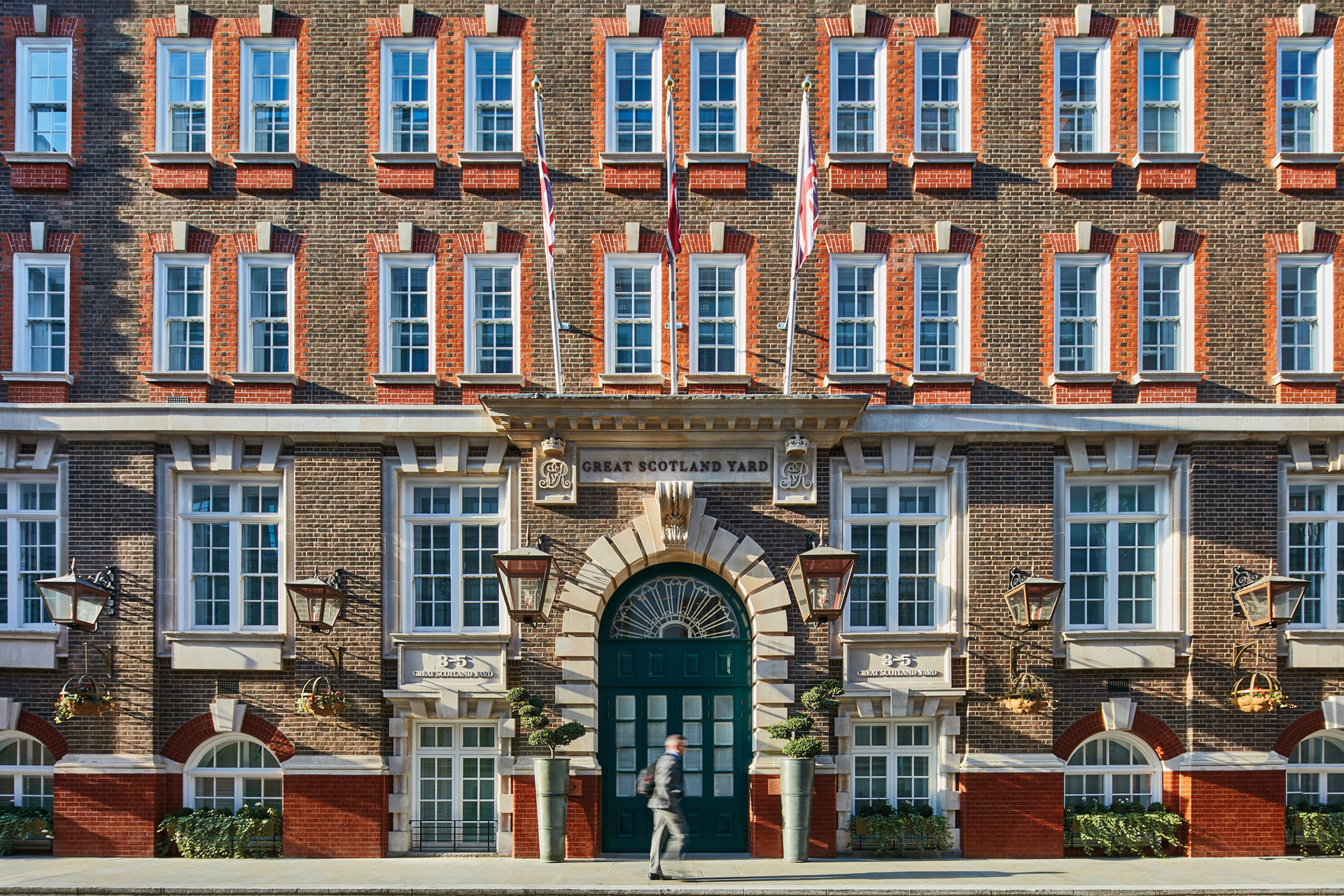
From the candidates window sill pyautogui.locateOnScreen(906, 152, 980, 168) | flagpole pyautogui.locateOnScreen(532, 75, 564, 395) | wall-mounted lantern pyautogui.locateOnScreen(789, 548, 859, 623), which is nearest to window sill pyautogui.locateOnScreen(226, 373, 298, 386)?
flagpole pyautogui.locateOnScreen(532, 75, 564, 395)

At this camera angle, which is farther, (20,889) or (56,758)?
(56,758)

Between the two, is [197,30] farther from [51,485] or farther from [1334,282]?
[1334,282]

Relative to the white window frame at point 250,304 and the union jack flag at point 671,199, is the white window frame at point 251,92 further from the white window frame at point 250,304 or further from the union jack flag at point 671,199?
the union jack flag at point 671,199

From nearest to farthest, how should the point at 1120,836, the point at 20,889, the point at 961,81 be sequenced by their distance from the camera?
the point at 20,889, the point at 1120,836, the point at 961,81

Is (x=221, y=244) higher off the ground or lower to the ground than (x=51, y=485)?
higher

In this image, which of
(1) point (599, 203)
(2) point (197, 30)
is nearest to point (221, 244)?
(2) point (197, 30)

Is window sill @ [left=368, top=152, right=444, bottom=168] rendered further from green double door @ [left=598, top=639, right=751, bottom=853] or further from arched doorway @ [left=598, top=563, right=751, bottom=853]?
green double door @ [left=598, top=639, right=751, bottom=853]

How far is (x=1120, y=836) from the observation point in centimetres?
1516

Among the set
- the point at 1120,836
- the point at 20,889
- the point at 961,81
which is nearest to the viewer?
the point at 20,889

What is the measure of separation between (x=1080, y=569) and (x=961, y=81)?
7.15 metres

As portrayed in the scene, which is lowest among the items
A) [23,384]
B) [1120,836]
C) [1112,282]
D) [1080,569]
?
[1120,836]

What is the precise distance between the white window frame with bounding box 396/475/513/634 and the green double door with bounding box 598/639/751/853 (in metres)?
1.96

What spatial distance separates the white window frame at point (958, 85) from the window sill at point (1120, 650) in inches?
277

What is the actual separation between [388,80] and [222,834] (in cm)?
1066
